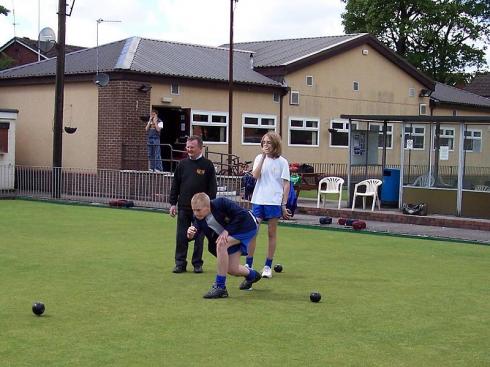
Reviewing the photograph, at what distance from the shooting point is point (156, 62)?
2848cm

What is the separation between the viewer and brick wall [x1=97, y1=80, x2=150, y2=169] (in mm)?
26578

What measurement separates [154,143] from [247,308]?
56.7 feet

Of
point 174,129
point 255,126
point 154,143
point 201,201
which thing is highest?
point 255,126

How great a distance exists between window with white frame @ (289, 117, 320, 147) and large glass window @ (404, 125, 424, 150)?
11.7m

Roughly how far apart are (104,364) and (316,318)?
8.23ft

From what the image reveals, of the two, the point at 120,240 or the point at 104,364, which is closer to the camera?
the point at 104,364

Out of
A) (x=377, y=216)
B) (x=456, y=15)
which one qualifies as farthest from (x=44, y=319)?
(x=456, y=15)

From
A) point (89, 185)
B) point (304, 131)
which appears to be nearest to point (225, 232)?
point (89, 185)

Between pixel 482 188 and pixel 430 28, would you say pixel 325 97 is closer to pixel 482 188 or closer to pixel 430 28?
pixel 482 188

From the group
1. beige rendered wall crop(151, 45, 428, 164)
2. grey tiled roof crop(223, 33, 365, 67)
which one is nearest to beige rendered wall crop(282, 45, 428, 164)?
beige rendered wall crop(151, 45, 428, 164)

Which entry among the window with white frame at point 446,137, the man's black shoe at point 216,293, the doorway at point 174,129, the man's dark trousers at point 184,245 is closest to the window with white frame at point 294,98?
the doorway at point 174,129

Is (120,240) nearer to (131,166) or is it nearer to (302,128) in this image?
(131,166)

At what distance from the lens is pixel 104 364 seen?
20.9 ft

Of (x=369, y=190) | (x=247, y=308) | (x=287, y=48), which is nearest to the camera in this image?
(x=247, y=308)
